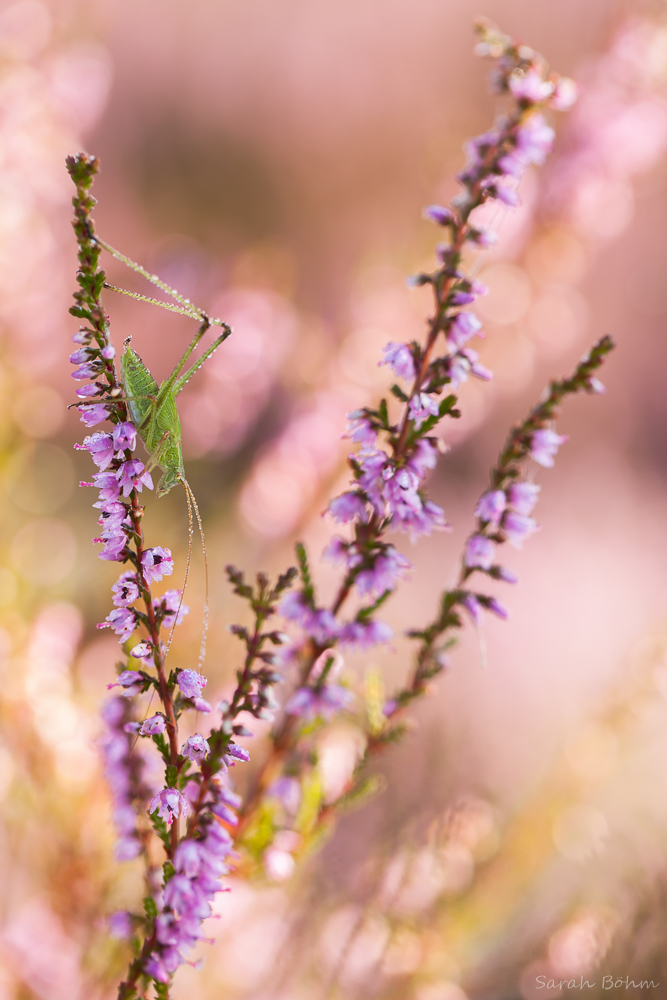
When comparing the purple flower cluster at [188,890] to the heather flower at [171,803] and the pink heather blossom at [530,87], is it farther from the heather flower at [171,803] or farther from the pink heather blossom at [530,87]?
the pink heather blossom at [530,87]

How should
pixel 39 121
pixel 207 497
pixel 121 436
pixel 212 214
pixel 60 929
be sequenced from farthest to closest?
pixel 212 214
pixel 207 497
pixel 39 121
pixel 60 929
pixel 121 436

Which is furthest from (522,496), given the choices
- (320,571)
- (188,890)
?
(320,571)

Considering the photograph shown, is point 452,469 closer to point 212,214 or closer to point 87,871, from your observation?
point 212,214

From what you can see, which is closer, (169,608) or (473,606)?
(169,608)

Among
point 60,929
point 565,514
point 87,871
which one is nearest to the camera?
point 87,871

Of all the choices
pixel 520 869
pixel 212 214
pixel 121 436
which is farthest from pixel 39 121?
pixel 212 214

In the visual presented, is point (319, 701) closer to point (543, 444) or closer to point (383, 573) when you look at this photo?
point (383, 573)

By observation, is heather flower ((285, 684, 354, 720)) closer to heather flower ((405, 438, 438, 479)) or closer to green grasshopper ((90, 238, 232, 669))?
green grasshopper ((90, 238, 232, 669))
